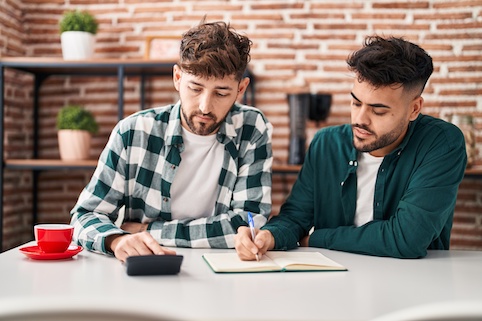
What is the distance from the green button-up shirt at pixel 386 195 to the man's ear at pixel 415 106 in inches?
1.6

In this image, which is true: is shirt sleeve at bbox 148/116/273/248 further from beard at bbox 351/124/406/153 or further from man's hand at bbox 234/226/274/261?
beard at bbox 351/124/406/153

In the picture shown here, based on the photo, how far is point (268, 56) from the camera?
10.3 feet

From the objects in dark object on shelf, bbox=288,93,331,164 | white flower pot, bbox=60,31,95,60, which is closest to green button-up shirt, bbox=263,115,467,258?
dark object on shelf, bbox=288,93,331,164

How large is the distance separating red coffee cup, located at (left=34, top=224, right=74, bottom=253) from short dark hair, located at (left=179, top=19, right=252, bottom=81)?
0.65 metres

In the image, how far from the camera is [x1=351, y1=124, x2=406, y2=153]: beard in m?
1.78

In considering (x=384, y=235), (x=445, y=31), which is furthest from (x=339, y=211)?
(x=445, y=31)

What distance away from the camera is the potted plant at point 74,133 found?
9.74 feet

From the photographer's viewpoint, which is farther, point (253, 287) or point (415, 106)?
point (415, 106)

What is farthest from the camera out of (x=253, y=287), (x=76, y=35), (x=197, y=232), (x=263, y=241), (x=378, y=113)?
(x=76, y=35)

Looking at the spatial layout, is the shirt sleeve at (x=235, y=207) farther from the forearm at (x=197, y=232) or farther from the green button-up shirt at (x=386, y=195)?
the green button-up shirt at (x=386, y=195)

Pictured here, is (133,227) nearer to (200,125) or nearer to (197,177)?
(197,177)

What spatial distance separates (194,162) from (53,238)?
625 millimetres

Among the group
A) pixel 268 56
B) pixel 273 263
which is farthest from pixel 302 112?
pixel 273 263

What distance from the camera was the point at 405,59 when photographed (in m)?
1.77
